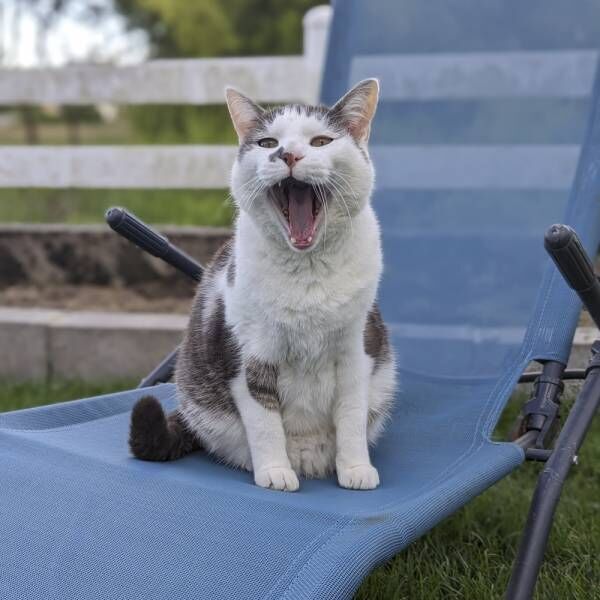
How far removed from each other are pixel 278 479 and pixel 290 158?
1.75ft

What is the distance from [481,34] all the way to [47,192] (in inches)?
133

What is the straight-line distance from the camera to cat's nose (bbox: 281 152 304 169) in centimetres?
138

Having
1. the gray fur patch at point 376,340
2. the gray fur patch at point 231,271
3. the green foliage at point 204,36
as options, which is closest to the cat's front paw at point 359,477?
the gray fur patch at point 376,340

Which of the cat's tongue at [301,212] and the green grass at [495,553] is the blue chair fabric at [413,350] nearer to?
the green grass at [495,553]

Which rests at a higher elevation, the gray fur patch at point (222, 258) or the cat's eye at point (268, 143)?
the cat's eye at point (268, 143)

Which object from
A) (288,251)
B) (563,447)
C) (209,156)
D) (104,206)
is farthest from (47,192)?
(563,447)

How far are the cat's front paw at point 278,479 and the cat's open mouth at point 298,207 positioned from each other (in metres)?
0.39

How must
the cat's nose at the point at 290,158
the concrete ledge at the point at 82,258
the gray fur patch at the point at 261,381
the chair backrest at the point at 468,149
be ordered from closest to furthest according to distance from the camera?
1. the cat's nose at the point at 290,158
2. the gray fur patch at the point at 261,381
3. the chair backrest at the point at 468,149
4. the concrete ledge at the point at 82,258

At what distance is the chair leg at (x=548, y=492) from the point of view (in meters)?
1.13

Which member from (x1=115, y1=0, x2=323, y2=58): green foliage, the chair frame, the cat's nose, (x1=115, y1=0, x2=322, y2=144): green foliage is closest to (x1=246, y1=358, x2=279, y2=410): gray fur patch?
the cat's nose

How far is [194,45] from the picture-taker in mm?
10281

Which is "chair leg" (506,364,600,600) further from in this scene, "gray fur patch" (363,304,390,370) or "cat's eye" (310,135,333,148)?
"cat's eye" (310,135,333,148)

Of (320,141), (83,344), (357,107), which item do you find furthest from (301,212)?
(83,344)

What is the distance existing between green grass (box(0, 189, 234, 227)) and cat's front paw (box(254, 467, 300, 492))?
3.07 m
